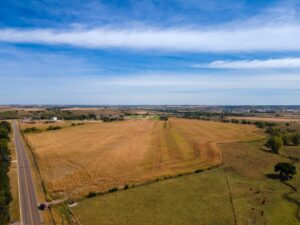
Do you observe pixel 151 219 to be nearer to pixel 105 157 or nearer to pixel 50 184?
pixel 50 184

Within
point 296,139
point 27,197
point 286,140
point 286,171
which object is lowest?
point 27,197

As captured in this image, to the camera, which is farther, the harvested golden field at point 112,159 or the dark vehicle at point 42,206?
the harvested golden field at point 112,159

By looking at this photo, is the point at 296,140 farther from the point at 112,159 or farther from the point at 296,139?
the point at 112,159

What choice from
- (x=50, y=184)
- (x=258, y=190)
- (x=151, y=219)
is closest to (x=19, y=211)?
(x=50, y=184)

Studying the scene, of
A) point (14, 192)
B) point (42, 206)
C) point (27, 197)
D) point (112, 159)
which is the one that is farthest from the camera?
point (112, 159)

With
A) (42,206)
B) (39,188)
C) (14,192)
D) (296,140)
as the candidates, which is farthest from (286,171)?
(14,192)

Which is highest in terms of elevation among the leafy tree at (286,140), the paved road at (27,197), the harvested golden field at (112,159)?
the leafy tree at (286,140)

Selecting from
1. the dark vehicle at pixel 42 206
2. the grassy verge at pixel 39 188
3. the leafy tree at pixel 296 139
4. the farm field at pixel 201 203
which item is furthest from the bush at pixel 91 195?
the leafy tree at pixel 296 139

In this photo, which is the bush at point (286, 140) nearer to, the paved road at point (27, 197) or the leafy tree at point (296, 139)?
the leafy tree at point (296, 139)

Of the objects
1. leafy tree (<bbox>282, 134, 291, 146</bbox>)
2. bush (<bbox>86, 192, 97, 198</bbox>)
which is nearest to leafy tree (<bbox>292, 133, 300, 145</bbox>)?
leafy tree (<bbox>282, 134, 291, 146</bbox>)
